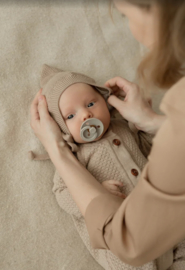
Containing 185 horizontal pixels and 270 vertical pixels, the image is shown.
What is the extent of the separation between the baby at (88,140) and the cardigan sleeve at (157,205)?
0.38 meters

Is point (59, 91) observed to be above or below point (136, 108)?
above

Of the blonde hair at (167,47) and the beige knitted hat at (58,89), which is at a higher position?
the blonde hair at (167,47)

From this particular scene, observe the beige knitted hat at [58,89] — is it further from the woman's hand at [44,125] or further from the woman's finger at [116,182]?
the woman's finger at [116,182]

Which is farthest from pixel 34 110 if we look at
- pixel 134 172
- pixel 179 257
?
pixel 179 257

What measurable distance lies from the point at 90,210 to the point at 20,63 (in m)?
0.81

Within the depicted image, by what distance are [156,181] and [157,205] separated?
52 mm

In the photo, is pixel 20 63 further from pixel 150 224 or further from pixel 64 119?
pixel 150 224

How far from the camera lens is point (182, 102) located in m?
0.48

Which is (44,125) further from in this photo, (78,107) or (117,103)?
(117,103)

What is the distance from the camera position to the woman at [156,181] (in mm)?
491

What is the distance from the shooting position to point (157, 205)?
20.7 inches

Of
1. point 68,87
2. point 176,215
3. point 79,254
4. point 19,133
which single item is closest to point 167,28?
point 176,215

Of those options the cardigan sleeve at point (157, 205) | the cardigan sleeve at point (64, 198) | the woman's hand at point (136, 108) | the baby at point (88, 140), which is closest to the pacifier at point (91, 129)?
the baby at point (88, 140)

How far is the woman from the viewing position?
49 cm
